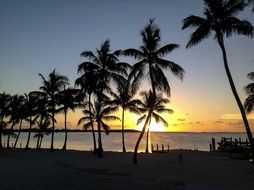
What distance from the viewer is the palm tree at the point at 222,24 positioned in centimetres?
2248

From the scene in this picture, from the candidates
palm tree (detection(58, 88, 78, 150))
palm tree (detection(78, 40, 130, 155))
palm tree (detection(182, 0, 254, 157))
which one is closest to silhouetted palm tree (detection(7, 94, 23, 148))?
palm tree (detection(58, 88, 78, 150))

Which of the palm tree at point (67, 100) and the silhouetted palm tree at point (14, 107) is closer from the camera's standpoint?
→ the palm tree at point (67, 100)

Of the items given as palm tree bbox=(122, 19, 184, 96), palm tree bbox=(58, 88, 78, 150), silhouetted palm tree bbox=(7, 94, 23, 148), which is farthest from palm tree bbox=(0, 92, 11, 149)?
palm tree bbox=(122, 19, 184, 96)

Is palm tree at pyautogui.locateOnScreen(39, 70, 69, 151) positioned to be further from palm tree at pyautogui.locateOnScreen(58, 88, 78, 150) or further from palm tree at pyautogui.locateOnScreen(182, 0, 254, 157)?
palm tree at pyautogui.locateOnScreen(182, 0, 254, 157)

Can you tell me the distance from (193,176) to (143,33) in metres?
15.0

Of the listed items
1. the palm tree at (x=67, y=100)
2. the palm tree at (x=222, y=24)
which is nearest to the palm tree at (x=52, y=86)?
the palm tree at (x=67, y=100)

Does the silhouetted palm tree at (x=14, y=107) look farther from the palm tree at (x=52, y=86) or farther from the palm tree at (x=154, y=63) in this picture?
the palm tree at (x=154, y=63)

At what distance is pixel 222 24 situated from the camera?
23172 millimetres

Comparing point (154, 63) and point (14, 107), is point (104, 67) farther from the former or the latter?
point (14, 107)

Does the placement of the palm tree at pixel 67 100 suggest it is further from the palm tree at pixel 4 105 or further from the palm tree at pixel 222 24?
the palm tree at pixel 222 24

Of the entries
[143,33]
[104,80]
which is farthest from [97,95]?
[143,33]

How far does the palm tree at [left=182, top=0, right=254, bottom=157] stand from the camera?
22.5m

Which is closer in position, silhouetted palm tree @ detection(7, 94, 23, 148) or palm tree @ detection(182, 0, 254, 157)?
palm tree @ detection(182, 0, 254, 157)

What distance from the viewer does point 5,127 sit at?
184 feet
